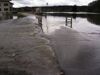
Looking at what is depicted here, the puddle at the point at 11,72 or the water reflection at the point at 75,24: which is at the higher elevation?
the water reflection at the point at 75,24

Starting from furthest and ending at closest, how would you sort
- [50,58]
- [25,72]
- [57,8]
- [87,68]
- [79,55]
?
[57,8]
[79,55]
[50,58]
[87,68]
[25,72]

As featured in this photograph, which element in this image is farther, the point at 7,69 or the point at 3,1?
Result: the point at 3,1

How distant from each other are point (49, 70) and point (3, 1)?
97593 mm

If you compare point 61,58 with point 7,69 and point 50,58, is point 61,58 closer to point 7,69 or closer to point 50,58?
point 50,58

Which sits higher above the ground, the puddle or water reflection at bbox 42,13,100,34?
water reflection at bbox 42,13,100,34

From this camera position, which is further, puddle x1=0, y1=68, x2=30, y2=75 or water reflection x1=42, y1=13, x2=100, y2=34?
water reflection x1=42, y1=13, x2=100, y2=34

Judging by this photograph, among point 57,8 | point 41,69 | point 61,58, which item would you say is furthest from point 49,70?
point 57,8

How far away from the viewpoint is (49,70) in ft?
25.1

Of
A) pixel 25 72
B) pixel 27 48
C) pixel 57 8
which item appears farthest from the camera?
pixel 57 8

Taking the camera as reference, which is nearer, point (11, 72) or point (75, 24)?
point (11, 72)

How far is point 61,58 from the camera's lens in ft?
32.0

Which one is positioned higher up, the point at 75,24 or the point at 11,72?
the point at 75,24

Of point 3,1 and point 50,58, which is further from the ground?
point 3,1

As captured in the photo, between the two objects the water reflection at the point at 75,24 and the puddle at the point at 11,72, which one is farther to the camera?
the water reflection at the point at 75,24
